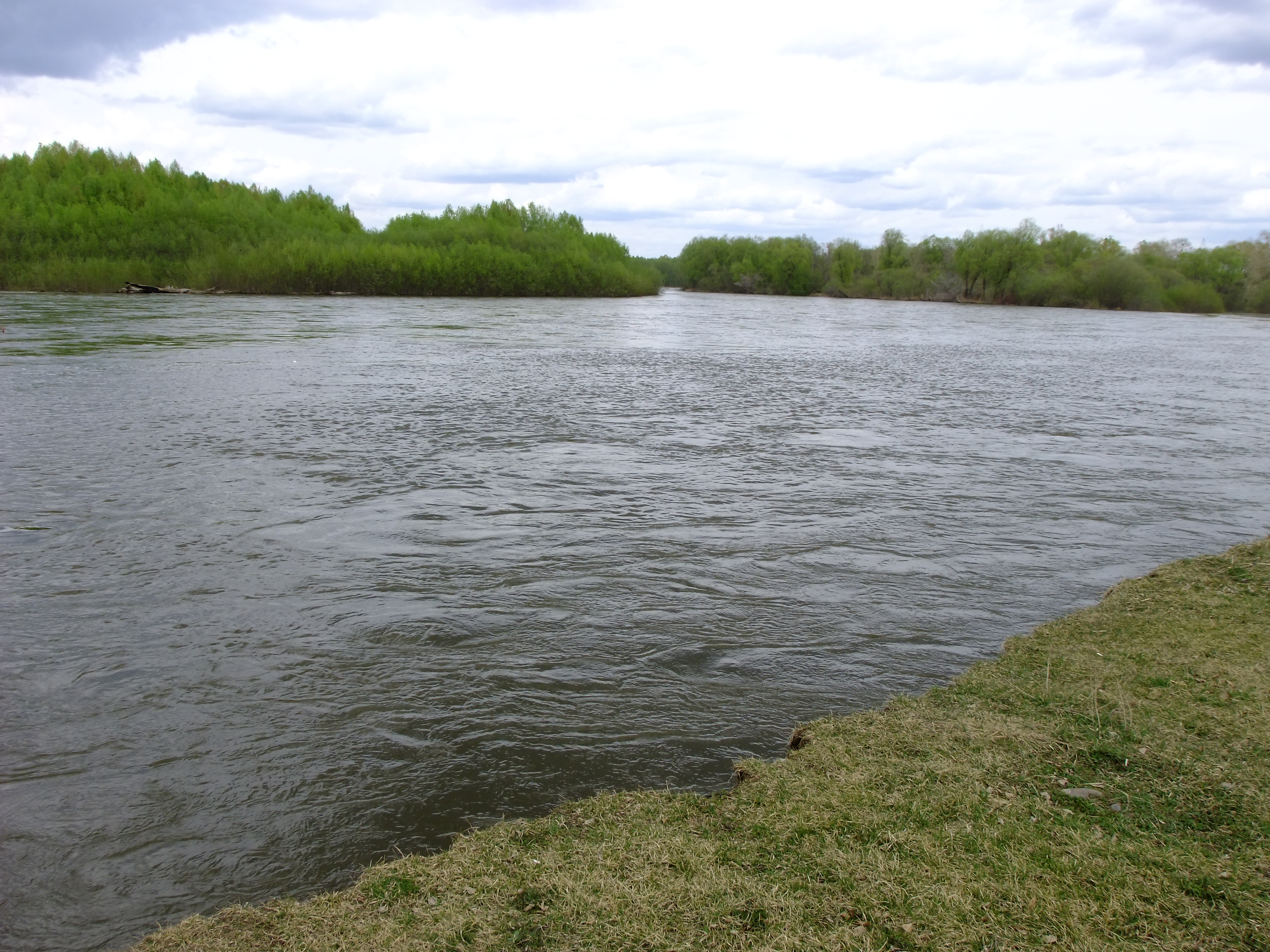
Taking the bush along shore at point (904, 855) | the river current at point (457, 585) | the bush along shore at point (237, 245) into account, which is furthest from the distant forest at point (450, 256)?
the bush along shore at point (904, 855)

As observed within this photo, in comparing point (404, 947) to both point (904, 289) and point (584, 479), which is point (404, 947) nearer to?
point (584, 479)

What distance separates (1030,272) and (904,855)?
9521cm

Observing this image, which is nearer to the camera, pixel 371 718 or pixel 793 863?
pixel 793 863

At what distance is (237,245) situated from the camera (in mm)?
67500

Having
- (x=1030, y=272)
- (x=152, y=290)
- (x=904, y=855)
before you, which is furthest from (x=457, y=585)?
(x=1030, y=272)

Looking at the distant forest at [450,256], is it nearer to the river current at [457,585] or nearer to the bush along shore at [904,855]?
the river current at [457,585]

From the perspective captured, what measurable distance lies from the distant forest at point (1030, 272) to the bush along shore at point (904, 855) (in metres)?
92.1

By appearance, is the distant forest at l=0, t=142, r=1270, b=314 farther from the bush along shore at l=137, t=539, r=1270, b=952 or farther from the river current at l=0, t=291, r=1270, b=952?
the bush along shore at l=137, t=539, r=1270, b=952

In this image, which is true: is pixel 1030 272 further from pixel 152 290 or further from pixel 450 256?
pixel 152 290

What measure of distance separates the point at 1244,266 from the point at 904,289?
34795mm

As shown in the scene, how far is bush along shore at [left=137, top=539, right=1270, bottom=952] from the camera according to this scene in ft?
10.3

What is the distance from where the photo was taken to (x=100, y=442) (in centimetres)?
1259

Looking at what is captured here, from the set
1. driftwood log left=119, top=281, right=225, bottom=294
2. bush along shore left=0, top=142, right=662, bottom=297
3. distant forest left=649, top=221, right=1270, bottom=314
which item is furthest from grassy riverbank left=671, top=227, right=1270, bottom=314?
driftwood log left=119, top=281, right=225, bottom=294

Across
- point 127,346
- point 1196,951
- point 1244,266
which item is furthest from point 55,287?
point 1244,266
